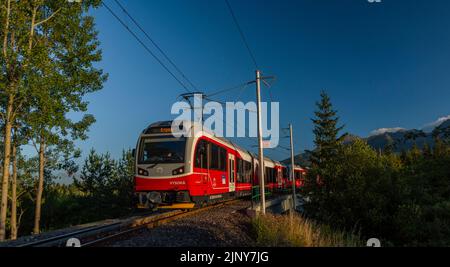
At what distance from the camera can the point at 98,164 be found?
1302 inches

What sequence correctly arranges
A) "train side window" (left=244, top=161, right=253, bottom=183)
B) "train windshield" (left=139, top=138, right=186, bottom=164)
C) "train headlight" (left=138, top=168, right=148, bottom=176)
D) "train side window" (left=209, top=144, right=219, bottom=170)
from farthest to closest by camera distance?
"train side window" (left=244, top=161, right=253, bottom=183) → "train side window" (left=209, top=144, right=219, bottom=170) → "train headlight" (left=138, top=168, right=148, bottom=176) → "train windshield" (left=139, top=138, right=186, bottom=164)

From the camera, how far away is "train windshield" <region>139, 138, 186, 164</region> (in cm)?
1284

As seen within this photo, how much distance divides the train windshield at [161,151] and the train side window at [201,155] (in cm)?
68

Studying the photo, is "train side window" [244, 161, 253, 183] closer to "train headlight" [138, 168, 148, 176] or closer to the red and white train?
the red and white train

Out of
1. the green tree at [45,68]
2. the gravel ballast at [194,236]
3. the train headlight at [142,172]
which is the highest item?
the green tree at [45,68]

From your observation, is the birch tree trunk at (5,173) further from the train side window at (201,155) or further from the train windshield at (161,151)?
the train side window at (201,155)

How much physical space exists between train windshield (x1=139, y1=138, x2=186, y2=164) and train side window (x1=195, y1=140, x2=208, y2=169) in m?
0.68

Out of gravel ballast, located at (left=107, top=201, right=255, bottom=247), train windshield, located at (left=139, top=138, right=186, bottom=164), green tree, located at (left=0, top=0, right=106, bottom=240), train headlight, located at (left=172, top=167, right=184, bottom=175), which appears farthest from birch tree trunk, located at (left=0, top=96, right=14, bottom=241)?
gravel ballast, located at (left=107, top=201, right=255, bottom=247)

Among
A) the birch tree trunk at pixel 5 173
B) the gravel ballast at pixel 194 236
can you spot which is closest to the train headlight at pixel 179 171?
the gravel ballast at pixel 194 236

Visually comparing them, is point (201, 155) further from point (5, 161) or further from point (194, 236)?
point (5, 161)

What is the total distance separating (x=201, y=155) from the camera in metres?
13.6

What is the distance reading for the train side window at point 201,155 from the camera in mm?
13234
